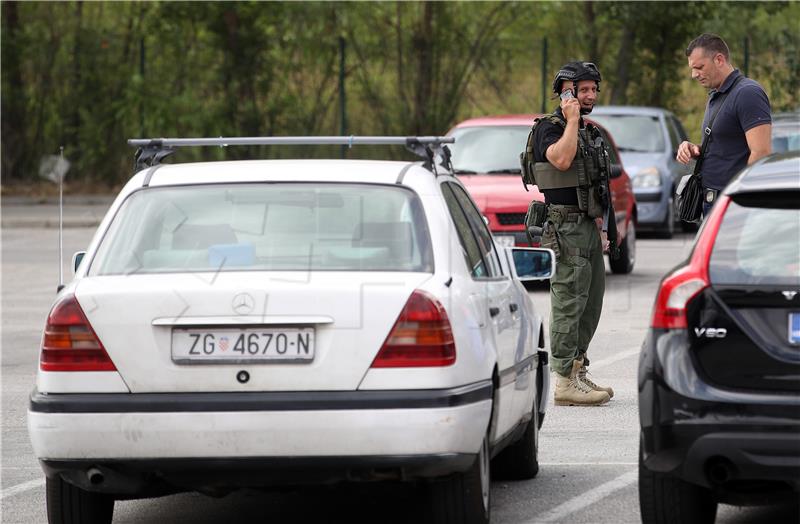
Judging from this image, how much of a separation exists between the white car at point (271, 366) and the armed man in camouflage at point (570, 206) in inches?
123

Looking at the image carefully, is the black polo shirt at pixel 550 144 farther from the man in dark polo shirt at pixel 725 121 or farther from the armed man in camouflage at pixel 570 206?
the man in dark polo shirt at pixel 725 121

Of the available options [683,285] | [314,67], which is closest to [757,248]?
[683,285]

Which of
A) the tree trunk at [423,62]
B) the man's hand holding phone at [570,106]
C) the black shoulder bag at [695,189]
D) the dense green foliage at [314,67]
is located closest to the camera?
the man's hand holding phone at [570,106]

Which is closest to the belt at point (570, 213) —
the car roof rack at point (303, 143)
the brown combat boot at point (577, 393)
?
the brown combat boot at point (577, 393)

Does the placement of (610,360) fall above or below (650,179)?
below

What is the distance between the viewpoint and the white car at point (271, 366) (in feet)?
18.2

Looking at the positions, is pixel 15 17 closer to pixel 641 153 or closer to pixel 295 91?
pixel 295 91

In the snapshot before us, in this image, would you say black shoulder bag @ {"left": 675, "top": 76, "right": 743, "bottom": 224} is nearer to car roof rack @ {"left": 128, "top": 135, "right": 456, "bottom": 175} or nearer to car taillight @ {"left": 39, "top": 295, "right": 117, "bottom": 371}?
car roof rack @ {"left": 128, "top": 135, "right": 456, "bottom": 175}

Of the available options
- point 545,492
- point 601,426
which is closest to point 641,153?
point 601,426

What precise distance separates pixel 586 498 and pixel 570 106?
8.99ft

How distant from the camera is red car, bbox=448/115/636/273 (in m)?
15.4

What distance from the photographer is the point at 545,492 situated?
7.11m

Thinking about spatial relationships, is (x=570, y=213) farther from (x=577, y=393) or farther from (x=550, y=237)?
(x=577, y=393)

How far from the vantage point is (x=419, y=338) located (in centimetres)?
561
